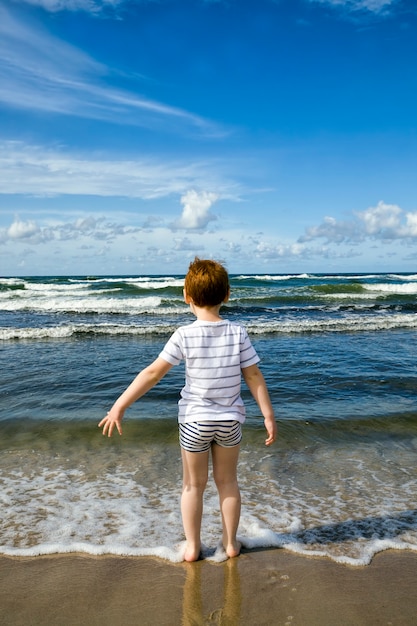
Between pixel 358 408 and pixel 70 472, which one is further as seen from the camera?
pixel 358 408

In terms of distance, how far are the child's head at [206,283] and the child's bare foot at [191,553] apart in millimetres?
1662

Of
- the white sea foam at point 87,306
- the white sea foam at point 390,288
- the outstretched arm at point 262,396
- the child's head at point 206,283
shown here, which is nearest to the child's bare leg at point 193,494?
the outstretched arm at point 262,396

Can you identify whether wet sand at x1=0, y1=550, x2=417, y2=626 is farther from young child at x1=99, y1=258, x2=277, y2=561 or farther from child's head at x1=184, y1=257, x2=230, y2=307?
child's head at x1=184, y1=257, x2=230, y2=307

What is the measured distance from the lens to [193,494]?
3191mm

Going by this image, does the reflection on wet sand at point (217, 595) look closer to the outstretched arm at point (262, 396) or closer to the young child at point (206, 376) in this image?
the young child at point (206, 376)

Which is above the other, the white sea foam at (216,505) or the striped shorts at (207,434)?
the striped shorts at (207,434)

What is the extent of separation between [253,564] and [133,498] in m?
1.43

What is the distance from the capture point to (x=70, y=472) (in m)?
4.88

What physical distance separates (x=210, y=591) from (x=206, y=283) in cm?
188

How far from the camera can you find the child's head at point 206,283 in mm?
3016

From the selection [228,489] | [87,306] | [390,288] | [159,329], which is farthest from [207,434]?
[390,288]

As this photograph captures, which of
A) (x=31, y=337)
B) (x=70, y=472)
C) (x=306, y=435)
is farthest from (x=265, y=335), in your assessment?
(x=70, y=472)

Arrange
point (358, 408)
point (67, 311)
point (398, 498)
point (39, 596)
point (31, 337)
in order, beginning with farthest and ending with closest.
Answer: point (67, 311)
point (31, 337)
point (358, 408)
point (398, 498)
point (39, 596)

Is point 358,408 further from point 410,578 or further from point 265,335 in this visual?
point 265,335
